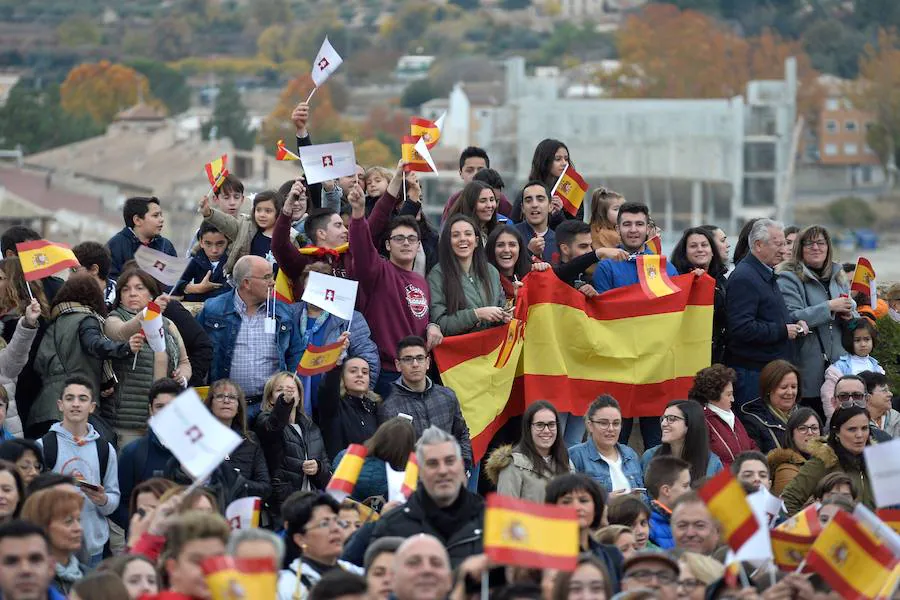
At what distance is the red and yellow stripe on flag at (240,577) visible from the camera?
905 cm

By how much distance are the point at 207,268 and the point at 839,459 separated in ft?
14.9

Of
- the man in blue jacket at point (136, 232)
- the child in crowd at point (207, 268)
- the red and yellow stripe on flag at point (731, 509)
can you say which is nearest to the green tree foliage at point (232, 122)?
Result: the man in blue jacket at point (136, 232)

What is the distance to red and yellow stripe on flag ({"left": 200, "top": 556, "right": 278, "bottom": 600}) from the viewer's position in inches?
356

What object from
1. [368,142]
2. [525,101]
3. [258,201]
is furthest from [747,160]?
[258,201]

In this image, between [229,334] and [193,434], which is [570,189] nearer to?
[229,334]

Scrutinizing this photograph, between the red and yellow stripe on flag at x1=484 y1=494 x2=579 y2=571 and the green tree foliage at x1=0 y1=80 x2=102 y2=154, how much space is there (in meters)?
126

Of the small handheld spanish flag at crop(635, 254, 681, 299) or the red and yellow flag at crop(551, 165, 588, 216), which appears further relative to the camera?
the red and yellow flag at crop(551, 165, 588, 216)

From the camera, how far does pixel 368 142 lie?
151125 millimetres

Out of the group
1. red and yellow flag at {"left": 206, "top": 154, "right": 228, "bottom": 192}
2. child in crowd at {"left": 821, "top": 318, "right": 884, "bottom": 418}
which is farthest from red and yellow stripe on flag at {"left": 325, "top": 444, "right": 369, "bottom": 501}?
child in crowd at {"left": 821, "top": 318, "right": 884, "bottom": 418}

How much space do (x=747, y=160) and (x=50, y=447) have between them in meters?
119

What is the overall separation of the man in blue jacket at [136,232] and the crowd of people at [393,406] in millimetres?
21

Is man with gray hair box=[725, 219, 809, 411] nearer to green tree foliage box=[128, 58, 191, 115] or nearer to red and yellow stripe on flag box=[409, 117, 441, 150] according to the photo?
red and yellow stripe on flag box=[409, 117, 441, 150]

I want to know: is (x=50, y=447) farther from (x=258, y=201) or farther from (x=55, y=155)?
(x=55, y=155)

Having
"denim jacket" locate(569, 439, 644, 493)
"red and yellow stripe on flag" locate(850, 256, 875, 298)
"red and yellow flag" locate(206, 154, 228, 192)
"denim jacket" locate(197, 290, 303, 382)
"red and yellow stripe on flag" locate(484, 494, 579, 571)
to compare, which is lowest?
"denim jacket" locate(569, 439, 644, 493)
